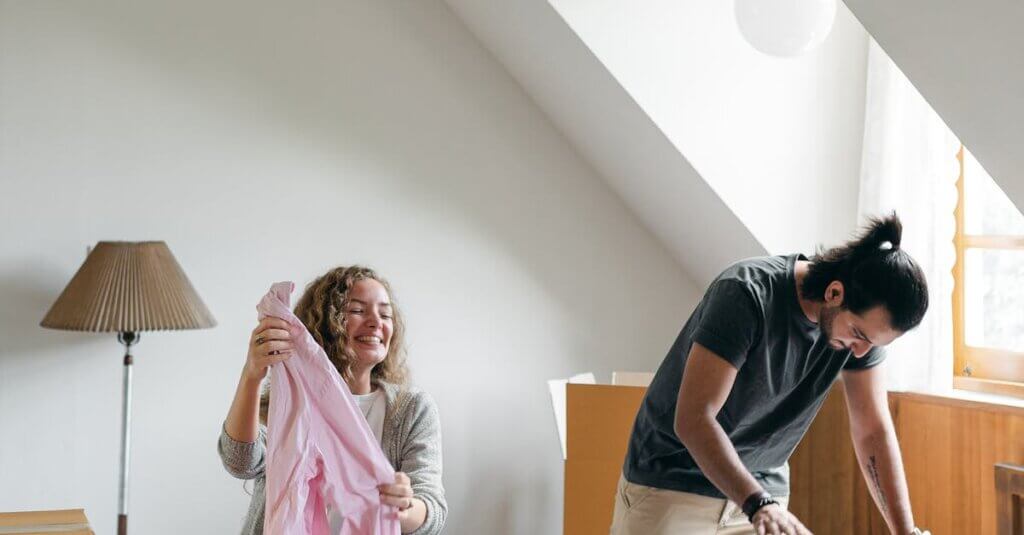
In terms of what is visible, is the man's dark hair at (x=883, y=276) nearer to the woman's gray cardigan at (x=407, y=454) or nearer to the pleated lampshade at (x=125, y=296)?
the woman's gray cardigan at (x=407, y=454)

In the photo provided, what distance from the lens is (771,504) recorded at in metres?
1.70

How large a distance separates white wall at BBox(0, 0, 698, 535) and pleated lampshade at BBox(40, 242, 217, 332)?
10.8 inches

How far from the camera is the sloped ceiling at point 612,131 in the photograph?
3203 mm

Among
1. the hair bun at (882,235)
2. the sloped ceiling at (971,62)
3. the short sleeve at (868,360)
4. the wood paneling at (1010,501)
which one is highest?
→ the sloped ceiling at (971,62)

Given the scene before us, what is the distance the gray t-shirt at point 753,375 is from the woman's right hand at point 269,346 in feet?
2.36

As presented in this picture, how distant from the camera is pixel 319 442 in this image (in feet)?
6.23

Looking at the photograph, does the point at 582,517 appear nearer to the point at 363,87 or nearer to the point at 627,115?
the point at 627,115

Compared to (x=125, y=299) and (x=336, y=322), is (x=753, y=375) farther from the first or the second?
(x=125, y=299)

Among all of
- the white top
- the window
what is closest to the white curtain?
the window

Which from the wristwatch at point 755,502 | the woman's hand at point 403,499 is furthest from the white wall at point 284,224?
the wristwatch at point 755,502

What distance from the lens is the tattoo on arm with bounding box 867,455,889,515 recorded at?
6.61ft

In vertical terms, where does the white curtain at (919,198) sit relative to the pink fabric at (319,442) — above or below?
above

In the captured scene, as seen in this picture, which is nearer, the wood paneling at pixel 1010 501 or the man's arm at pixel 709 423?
the man's arm at pixel 709 423

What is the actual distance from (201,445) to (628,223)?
1.73 metres
